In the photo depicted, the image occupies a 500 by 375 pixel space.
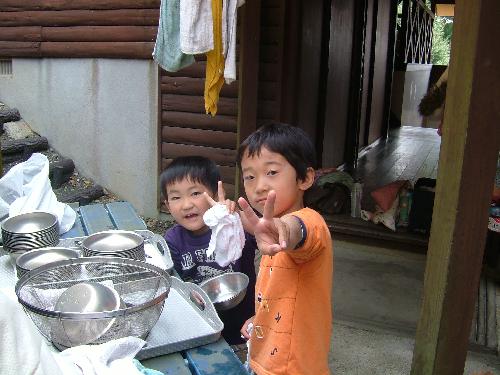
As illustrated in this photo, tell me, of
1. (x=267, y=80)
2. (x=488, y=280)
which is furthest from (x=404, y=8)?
(x=488, y=280)

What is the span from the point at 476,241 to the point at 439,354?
0.61 metres

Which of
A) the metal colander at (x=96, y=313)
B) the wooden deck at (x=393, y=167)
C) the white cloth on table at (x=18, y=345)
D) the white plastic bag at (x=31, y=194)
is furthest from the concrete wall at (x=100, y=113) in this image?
the white cloth on table at (x=18, y=345)

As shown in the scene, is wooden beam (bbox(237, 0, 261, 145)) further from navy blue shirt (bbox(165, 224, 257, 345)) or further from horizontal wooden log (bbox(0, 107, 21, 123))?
horizontal wooden log (bbox(0, 107, 21, 123))

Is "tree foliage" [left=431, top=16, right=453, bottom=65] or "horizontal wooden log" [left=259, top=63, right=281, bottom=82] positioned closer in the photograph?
"horizontal wooden log" [left=259, top=63, right=281, bottom=82]

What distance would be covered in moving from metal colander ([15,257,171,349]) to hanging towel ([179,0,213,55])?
2354mm

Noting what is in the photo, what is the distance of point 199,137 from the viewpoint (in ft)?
17.8

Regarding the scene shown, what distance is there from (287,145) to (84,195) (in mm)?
4598

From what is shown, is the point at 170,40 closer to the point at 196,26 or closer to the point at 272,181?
the point at 196,26

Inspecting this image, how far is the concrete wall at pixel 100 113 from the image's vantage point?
18.6ft

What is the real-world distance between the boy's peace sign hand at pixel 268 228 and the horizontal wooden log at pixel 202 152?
12.7 ft

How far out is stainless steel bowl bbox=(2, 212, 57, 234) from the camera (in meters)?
2.22

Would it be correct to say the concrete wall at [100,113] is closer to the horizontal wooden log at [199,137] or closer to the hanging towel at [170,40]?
the horizontal wooden log at [199,137]

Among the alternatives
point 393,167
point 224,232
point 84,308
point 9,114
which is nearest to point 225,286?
point 224,232

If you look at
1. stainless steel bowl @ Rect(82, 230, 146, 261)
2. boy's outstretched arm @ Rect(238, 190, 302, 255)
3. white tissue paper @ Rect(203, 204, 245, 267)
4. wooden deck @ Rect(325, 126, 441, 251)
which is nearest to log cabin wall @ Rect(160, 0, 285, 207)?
wooden deck @ Rect(325, 126, 441, 251)
